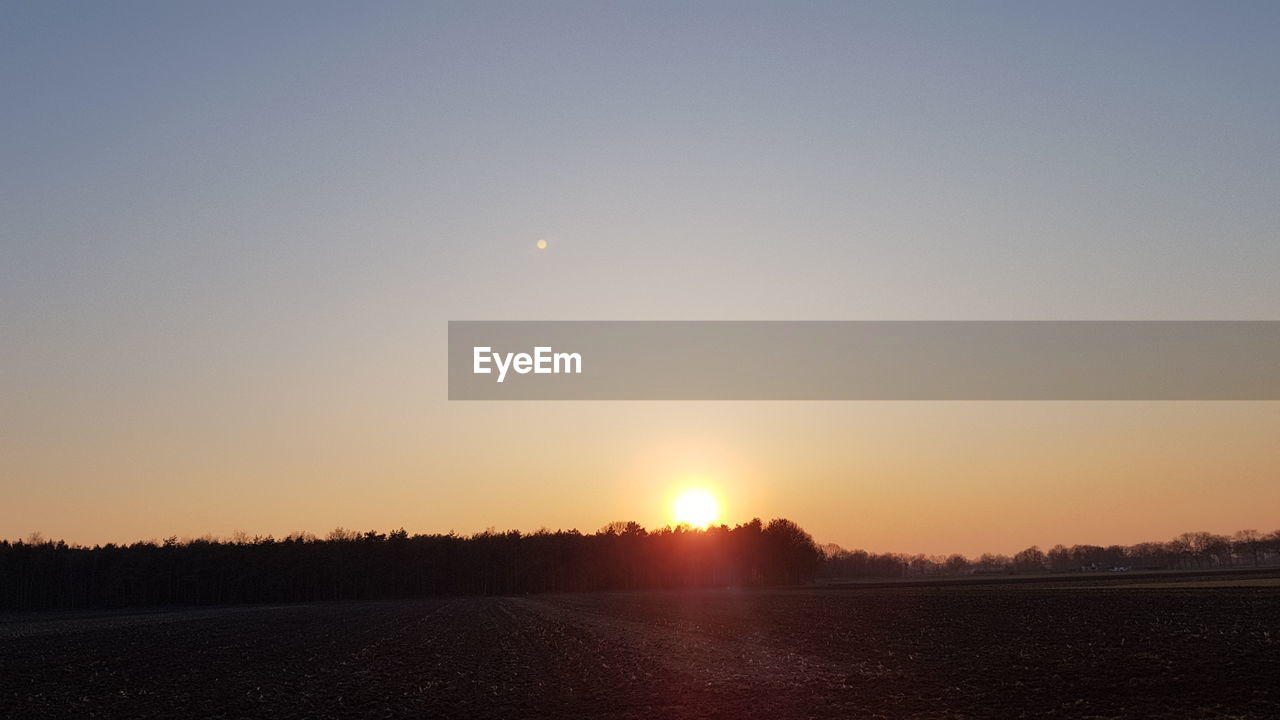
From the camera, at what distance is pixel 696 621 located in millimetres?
64000

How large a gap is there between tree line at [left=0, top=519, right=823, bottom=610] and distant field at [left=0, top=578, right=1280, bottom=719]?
371ft

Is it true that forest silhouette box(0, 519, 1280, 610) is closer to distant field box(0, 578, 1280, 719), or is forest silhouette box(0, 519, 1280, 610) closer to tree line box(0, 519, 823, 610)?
tree line box(0, 519, 823, 610)

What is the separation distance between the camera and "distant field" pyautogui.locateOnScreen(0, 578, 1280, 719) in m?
24.8

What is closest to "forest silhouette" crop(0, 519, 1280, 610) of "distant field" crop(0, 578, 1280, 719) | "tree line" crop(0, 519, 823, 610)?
"tree line" crop(0, 519, 823, 610)

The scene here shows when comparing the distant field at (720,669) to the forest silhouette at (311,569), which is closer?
the distant field at (720,669)

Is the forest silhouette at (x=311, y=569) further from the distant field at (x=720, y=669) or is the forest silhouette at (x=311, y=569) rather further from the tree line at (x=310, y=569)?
the distant field at (x=720, y=669)

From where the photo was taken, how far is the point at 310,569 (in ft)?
556

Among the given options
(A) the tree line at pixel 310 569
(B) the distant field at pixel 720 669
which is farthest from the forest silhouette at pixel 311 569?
(B) the distant field at pixel 720 669

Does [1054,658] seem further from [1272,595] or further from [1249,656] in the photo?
[1272,595]

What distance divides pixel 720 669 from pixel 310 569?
150 m

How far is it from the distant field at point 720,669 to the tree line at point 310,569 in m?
113

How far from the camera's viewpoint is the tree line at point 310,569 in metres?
164

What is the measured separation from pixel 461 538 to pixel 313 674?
149314mm

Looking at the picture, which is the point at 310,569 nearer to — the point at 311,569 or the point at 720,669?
the point at 311,569
